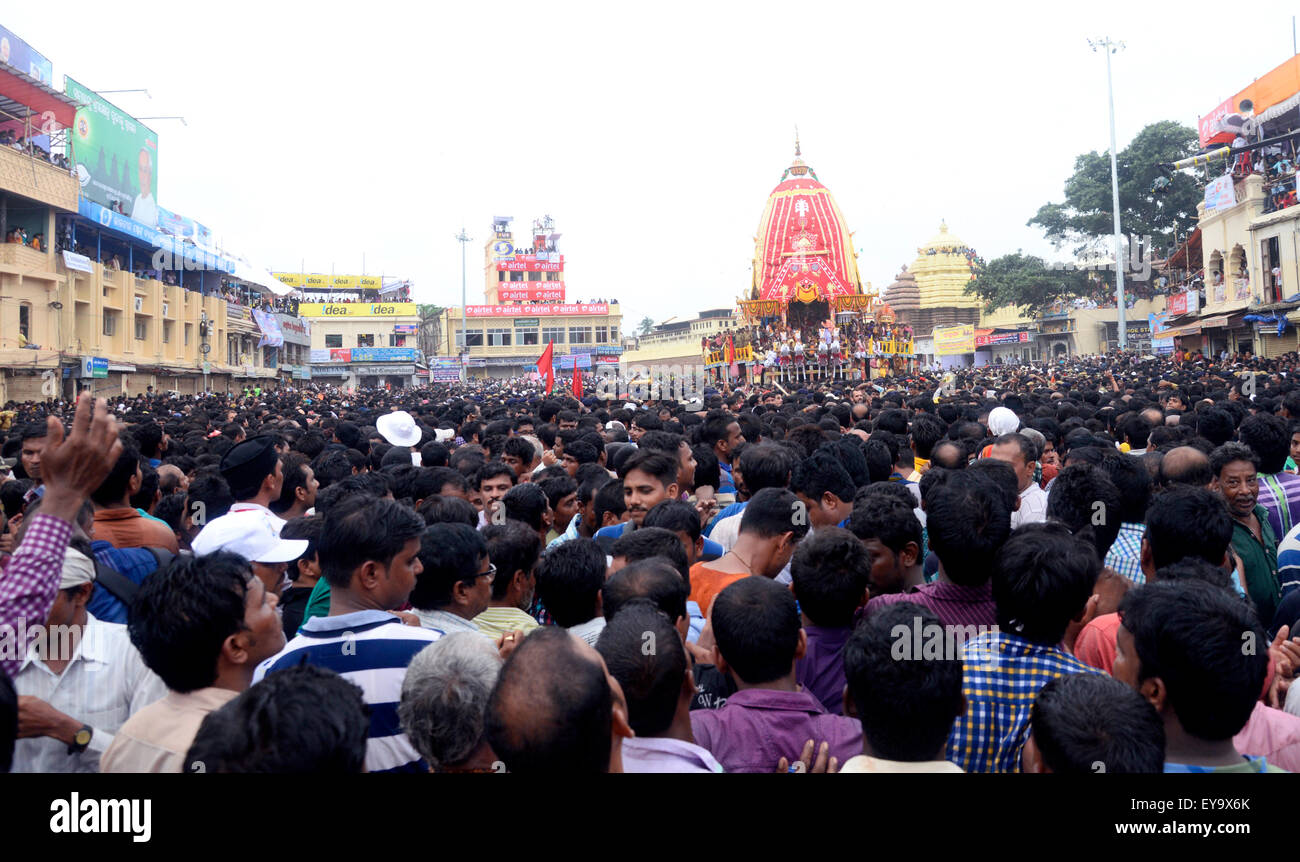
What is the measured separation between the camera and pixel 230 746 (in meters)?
1.86

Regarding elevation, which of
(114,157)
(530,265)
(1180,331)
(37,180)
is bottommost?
(1180,331)

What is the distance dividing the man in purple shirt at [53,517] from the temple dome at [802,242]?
37870 millimetres

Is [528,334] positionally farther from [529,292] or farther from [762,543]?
[762,543]

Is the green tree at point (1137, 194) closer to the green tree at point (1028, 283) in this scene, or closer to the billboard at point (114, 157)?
the green tree at point (1028, 283)

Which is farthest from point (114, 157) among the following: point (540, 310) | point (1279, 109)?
point (1279, 109)

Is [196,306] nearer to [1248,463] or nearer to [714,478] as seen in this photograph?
[714,478]

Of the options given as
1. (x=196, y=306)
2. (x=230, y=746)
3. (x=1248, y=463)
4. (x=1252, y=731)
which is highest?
(x=196, y=306)

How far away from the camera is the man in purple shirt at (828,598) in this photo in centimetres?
323

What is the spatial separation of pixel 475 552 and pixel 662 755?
1375 millimetres

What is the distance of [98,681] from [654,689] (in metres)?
1.72

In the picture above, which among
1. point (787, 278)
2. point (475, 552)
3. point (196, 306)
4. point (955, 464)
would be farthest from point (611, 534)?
point (196, 306)

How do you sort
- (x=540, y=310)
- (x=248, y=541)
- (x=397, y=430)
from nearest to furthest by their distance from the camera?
(x=248, y=541) < (x=397, y=430) < (x=540, y=310)

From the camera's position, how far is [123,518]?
4.43m

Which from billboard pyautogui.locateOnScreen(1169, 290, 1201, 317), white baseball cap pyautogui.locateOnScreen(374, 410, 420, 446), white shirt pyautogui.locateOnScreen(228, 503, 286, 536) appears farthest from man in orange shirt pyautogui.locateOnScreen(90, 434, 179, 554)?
billboard pyautogui.locateOnScreen(1169, 290, 1201, 317)
